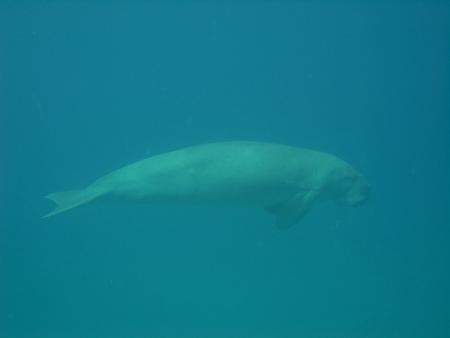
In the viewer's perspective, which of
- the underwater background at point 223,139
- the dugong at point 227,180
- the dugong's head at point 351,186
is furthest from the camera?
the underwater background at point 223,139

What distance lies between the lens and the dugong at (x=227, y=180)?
11016mm

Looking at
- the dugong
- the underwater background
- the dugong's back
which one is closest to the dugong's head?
the dugong

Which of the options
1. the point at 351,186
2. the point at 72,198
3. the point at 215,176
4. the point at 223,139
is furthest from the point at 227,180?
the point at 223,139

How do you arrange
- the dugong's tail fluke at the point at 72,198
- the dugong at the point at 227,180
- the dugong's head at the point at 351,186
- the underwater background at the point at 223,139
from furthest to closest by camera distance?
the underwater background at the point at 223,139 → the dugong's head at the point at 351,186 → the dugong at the point at 227,180 → the dugong's tail fluke at the point at 72,198

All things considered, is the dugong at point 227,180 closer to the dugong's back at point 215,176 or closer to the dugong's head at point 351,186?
the dugong's back at point 215,176

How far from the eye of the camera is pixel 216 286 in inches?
676

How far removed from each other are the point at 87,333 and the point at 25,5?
17.6 metres

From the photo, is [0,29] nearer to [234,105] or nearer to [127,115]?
[127,115]

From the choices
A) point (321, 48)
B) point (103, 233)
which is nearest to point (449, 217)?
point (321, 48)

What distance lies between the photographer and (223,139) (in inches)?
1066

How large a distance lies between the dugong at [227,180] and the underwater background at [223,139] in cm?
425

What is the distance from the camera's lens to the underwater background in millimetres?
16328

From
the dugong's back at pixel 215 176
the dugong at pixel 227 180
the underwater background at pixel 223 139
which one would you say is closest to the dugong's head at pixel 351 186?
the dugong at pixel 227 180

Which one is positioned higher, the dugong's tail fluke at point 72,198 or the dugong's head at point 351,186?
the dugong's head at point 351,186
